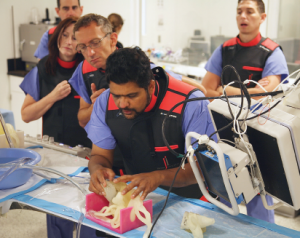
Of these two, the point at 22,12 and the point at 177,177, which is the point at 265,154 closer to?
the point at 177,177

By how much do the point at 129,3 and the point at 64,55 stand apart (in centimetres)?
290

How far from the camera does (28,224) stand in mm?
2844

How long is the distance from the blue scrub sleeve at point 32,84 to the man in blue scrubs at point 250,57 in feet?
4.12

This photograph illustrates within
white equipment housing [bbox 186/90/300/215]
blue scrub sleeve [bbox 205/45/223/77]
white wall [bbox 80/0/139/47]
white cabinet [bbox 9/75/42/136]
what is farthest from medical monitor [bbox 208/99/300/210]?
white wall [bbox 80/0/139/47]

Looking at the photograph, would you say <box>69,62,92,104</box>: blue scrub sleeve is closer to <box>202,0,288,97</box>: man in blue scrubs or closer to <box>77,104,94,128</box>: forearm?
<box>77,104,94,128</box>: forearm

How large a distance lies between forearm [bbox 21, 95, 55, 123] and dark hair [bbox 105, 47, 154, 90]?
39.8 inches

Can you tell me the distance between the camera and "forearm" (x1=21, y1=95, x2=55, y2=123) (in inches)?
94.0

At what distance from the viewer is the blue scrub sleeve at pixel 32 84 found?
98.4 inches

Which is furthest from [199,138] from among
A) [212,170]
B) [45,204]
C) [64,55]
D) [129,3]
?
[129,3]

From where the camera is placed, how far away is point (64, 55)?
240cm

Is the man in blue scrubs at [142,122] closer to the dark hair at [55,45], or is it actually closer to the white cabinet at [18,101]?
the dark hair at [55,45]

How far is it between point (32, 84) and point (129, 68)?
1294 millimetres

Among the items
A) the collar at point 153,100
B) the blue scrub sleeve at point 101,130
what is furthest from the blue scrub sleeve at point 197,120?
the blue scrub sleeve at point 101,130

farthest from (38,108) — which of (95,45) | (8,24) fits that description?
(8,24)
